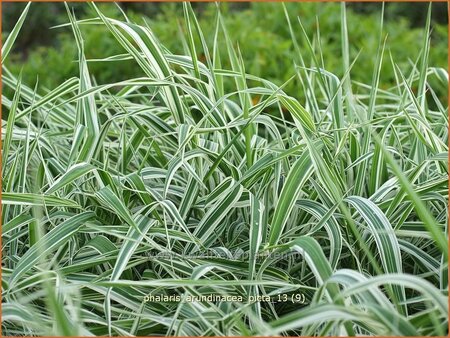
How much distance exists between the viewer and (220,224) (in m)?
1.47

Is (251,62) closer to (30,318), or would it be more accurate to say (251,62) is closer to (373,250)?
(373,250)

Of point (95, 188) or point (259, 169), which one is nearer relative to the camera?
point (259, 169)

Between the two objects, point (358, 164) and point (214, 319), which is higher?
point (358, 164)

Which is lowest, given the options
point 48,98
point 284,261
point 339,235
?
point 284,261

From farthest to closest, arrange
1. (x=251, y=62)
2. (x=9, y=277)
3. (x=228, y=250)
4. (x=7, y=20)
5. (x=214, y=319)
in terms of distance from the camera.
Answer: (x=7, y=20), (x=251, y=62), (x=228, y=250), (x=9, y=277), (x=214, y=319)

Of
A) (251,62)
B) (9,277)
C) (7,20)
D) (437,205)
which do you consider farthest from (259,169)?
(7,20)

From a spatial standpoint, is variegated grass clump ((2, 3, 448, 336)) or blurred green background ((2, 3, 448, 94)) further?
blurred green background ((2, 3, 448, 94))

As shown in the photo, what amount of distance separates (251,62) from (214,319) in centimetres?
191

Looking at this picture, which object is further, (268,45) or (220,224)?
(268,45)

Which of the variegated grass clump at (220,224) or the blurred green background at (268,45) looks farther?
the blurred green background at (268,45)

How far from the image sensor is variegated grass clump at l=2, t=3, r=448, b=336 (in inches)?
45.0

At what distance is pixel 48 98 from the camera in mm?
1504

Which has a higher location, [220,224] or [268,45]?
[268,45]

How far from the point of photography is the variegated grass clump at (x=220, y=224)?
3.75 ft
